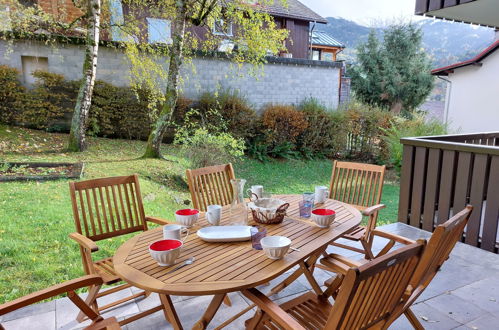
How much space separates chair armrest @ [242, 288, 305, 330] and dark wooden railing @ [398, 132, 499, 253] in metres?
2.85

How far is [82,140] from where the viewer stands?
652 cm

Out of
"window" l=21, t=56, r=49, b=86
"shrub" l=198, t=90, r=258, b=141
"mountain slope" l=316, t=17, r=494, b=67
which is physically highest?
"mountain slope" l=316, t=17, r=494, b=67

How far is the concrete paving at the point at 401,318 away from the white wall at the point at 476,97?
8268 millimetres

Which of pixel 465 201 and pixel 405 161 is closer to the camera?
pixel 465 201

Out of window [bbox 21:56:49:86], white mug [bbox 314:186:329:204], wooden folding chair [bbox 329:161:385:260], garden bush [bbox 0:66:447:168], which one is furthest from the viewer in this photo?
window [bbox 21:56:49:86]

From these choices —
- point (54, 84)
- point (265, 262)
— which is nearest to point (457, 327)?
point (265, 262)

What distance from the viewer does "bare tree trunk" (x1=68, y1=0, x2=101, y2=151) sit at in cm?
621

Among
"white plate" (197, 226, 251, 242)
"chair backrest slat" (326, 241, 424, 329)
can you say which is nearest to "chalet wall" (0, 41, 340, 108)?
"white plate" (197, 226, 251, 242)

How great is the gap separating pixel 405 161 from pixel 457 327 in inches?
89.2

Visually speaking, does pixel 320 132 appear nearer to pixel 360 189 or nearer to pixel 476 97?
pixel 476 97

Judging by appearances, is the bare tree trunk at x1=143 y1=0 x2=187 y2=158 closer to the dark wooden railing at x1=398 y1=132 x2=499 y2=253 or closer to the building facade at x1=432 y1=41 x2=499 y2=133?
the dark wooden railing at x1=398 y1=132 x2=499 y2=253

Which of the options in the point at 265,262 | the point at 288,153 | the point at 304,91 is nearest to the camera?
the point at 265,262

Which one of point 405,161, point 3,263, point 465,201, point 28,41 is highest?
point 28,41

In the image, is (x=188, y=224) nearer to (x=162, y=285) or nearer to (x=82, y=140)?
(x=162, y=285)
